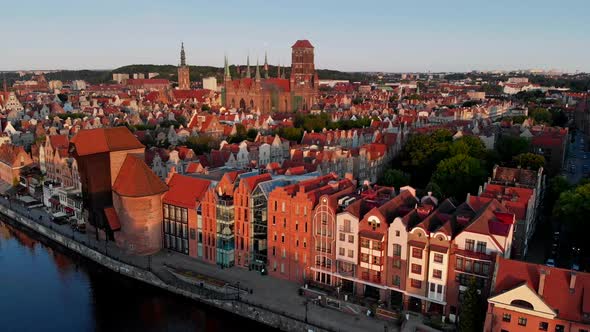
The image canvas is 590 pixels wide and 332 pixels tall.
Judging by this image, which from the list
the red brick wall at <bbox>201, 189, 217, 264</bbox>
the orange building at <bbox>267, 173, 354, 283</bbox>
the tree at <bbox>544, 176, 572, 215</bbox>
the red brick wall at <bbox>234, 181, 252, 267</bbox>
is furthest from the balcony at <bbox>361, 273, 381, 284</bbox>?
the tree at <bbox>544, 176, 572, 215</bbox>

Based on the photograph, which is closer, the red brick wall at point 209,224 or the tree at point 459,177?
the red brick wall at point 209,224

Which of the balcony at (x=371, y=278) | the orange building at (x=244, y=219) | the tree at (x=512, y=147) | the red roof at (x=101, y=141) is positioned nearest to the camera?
the balcony at (x=371, y=278)

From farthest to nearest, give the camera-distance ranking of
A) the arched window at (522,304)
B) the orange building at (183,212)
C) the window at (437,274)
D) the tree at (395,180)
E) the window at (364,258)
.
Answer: the tree at (395,180) → the orange building at (183,212) → the window at (364,258) → the window at (437,274) → the arched window at (522,304)

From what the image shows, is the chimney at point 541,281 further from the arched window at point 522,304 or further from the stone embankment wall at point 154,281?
the stone embankment wall at point 154,281

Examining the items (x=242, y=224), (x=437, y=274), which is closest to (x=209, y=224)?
(x=242, y=224)

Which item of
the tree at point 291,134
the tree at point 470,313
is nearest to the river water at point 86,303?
the tree at point 470,313

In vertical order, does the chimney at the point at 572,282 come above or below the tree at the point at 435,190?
above

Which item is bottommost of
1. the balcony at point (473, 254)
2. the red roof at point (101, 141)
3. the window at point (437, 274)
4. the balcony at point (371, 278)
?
the balcony at point (371, 278)
